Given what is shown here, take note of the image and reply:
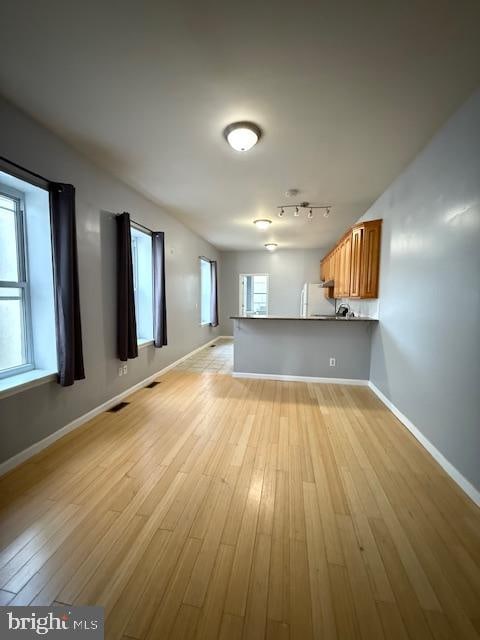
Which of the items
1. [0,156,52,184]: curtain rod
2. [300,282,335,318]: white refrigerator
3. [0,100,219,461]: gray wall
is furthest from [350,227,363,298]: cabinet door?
[0,156,52,184]: curtain rod

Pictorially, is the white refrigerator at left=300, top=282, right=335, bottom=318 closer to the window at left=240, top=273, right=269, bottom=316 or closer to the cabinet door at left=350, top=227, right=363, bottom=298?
the window at left=240, top=273, right=269, bottom=316

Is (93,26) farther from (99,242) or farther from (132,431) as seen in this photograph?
(132,431)

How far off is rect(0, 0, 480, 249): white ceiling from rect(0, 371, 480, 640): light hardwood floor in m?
2.63

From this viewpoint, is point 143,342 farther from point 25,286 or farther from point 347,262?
point 347,262

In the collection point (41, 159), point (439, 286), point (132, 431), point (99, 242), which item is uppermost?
point (41, 159)

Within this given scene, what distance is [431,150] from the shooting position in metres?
2.25

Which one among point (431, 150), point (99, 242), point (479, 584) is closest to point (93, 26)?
point (99, 242)

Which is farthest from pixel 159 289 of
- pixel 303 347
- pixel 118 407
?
pixel 303 347

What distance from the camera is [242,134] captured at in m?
2.13

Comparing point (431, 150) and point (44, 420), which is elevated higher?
point (431, 150)

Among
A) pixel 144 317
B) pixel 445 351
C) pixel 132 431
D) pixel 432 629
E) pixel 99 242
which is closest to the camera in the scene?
pixel 432 629

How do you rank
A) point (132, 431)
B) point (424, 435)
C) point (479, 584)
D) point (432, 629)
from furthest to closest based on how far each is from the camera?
point (132, 431)
point (424, 435)
point (479, 584)
point (432, 629)

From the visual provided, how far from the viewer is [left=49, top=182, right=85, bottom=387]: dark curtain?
222cm

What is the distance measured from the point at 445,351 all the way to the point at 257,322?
2503mm
